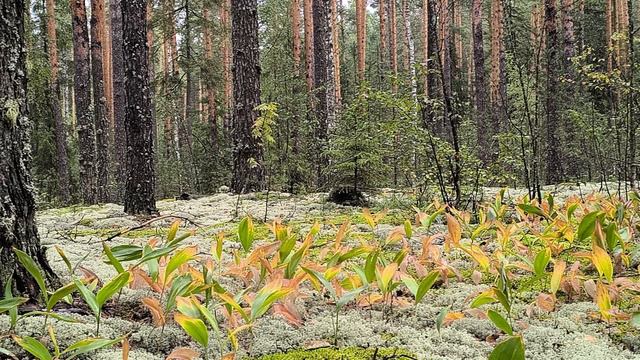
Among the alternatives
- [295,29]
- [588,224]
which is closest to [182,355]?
[588,224]

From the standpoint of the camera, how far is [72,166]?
59.3 ft

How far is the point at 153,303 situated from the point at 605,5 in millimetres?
28485

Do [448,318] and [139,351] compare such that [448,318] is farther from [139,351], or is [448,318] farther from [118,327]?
[118,327]

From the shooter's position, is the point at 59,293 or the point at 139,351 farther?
the point at 139,351

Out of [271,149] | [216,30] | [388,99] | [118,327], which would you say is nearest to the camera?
[118,327]

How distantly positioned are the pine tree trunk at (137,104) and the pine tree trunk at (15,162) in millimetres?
3783

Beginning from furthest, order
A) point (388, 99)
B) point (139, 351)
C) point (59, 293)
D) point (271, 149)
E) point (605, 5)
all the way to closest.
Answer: point (605, 5), point (271, 149), point (388, 99), point (139, 351), point (59, 293)

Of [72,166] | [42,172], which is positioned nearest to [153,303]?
[42,172]

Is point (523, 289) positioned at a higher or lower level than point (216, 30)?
lower

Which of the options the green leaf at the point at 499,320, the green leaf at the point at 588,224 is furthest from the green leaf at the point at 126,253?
the green leaf at the point at 588,224

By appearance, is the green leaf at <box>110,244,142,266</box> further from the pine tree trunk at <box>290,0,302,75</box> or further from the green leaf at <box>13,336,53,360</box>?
the pine tree trunk at <box>290,0,302,75</box>

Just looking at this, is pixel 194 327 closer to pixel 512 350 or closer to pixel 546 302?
pixel 512 350

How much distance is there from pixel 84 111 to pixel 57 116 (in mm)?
3483

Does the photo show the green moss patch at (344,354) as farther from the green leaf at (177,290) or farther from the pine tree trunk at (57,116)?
the pine tree trunk at (57,116)
